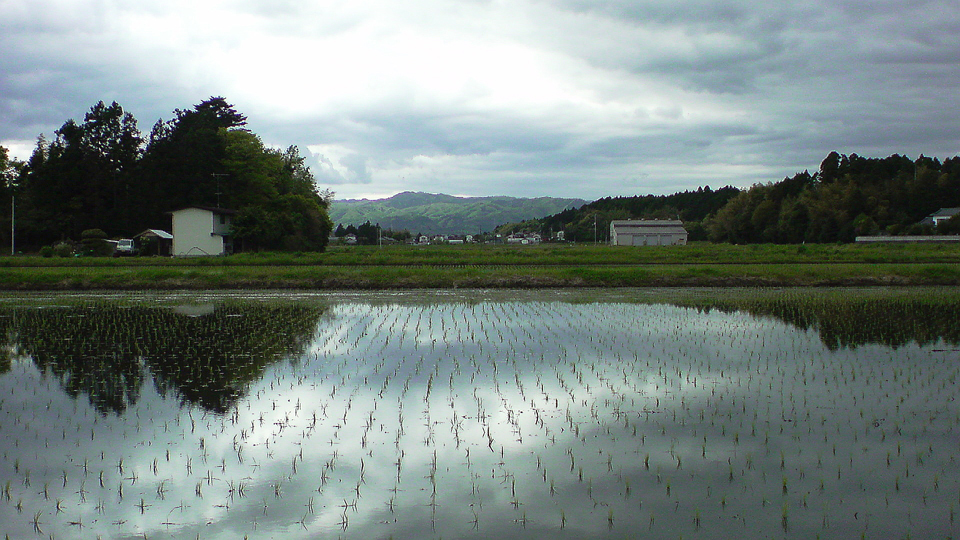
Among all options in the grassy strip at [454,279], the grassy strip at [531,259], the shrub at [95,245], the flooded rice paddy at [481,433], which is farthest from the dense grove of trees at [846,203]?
the shrub at [95,245]

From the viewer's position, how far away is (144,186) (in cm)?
4725

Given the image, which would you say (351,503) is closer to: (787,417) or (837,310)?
(787,417)

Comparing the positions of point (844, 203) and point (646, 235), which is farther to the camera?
point (646, 235)

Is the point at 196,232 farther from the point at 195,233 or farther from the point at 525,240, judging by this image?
the point at 525,240

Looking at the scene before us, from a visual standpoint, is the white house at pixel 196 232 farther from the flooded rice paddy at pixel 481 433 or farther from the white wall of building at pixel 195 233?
the flooded rice paddy at pixel 481 433

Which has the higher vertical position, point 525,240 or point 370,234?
point 370,234

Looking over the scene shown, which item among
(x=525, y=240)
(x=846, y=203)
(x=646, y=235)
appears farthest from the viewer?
(x=525, y=240)

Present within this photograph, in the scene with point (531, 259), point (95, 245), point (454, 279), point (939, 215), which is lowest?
point (454, 279)

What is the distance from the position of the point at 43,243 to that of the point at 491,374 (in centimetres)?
4942

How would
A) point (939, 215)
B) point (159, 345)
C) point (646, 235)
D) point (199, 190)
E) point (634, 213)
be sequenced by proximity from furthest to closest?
point (634, 213) < point (646, 235) < point (939, 215) < point (199, 190) < point (159, 345)

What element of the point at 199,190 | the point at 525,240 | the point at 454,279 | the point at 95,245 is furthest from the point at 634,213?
the point at 454,279

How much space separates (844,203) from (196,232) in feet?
176

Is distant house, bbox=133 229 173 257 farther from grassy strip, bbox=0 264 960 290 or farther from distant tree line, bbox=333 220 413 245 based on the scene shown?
distant tree line, bbox=333 220 413 245

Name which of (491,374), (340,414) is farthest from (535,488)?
(491,374)
